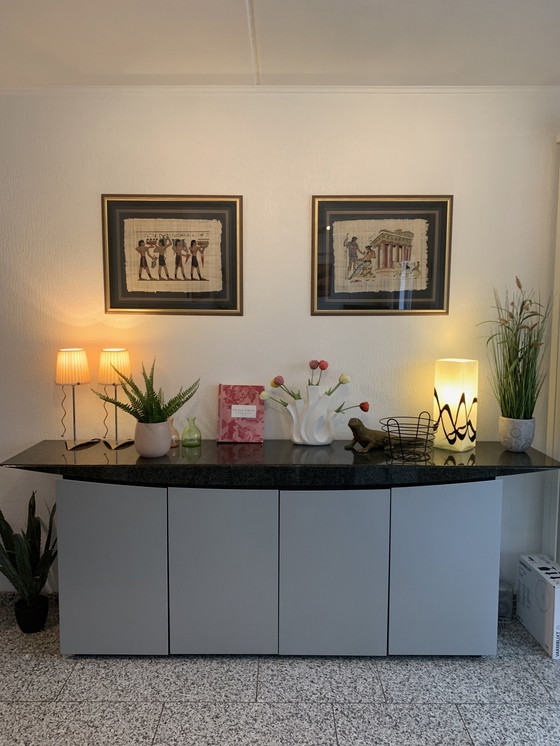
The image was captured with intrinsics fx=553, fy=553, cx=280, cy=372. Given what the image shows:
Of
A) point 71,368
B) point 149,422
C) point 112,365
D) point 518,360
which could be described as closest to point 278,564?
point 149,422

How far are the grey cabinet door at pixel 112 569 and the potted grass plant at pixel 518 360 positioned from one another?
160 cm

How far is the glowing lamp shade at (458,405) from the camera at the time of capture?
2502mm

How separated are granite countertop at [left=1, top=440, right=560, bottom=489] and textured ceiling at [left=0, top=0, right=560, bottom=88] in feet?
5.52

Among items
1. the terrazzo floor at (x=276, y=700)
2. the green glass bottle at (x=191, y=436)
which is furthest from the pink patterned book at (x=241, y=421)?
the terrazzo floor at (x=276, y=700)

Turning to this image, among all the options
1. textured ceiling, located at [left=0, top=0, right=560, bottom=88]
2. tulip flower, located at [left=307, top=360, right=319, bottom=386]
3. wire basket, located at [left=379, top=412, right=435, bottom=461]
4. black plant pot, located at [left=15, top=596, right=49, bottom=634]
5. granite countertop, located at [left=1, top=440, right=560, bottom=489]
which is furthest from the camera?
tulip flower, located at [left=307, top=360, right=319, bottom=386]

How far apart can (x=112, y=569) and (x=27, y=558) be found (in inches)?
18.3

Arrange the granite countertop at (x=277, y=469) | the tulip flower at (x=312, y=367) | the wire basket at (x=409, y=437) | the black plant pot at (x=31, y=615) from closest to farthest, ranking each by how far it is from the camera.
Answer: the granite countertop at (x=277, y=469), the wire basket at (x=409, y=437), the black plant pot at (x=31, y=615), the tulip flower at (x=312, y=367)

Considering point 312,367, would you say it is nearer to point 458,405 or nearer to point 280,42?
point 458,405

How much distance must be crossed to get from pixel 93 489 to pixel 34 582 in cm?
63

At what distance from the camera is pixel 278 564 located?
235 cm

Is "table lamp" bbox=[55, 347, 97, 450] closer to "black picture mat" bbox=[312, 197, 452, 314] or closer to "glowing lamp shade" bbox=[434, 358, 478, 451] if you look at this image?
"black picture mat" bbox=[312, 197, 452, 314]

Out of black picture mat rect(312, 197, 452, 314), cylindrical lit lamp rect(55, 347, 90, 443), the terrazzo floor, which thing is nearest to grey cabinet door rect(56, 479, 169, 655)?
the terrazzo floor

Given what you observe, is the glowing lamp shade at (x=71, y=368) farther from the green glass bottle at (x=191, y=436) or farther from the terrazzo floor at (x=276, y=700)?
the terrazzo floor at (x=276, y=700)

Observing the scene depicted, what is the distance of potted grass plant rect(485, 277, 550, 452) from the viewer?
2506mm
